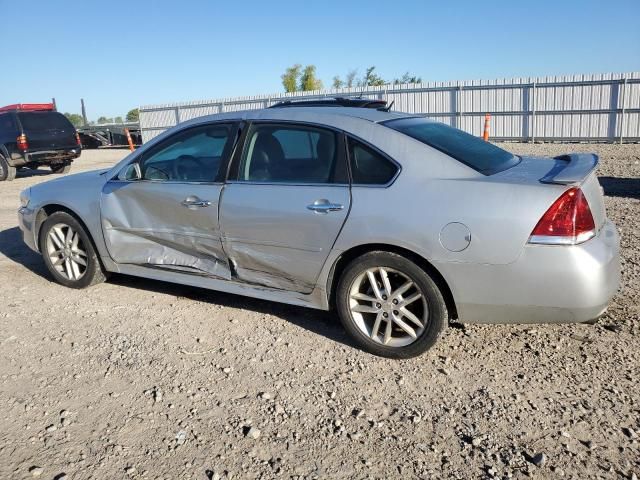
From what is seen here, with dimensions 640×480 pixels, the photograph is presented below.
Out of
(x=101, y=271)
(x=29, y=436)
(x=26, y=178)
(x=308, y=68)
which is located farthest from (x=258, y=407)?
(x=308, y=68)

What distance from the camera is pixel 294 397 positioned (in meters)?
3.22

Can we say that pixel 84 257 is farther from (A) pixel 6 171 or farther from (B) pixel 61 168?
(B) pixel 61 168

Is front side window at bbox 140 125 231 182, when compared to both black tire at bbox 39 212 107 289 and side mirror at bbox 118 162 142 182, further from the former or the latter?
black tire at bbox 39 212 107 289

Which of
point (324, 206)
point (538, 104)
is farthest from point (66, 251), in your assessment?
point (538, 104)

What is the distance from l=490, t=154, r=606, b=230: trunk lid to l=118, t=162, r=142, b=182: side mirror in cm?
279

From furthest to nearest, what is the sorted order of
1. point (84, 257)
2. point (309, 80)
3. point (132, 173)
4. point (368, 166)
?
1. point (309, 80)
2. point (84, 257)
3. point (132, 173)
4. point (368, 166)

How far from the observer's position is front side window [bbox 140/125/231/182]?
4.27 metres

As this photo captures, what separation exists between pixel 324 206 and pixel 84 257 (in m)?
2.57


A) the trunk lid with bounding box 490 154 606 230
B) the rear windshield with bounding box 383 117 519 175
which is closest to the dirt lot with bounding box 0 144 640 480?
the trunk lid with bounding box 490 154 606 230

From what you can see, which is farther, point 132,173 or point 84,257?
point 84,257

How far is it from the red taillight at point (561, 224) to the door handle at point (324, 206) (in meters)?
1.18

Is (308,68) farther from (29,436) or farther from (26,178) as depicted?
(29,436)

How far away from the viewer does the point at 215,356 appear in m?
3.75

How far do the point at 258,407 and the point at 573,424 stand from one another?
163cm
